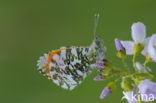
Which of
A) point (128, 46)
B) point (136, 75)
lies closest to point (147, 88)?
point (136, 75)

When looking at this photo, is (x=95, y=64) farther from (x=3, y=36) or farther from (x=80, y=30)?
(x=3, y=36)

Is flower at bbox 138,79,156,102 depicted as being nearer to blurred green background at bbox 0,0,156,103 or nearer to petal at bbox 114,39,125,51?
petal at bbox 114,39,125,51

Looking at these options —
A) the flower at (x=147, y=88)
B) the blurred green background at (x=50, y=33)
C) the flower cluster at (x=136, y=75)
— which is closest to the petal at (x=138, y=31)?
the flower cluster at (x=136, y=75)

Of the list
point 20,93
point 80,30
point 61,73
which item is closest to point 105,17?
point 80,30

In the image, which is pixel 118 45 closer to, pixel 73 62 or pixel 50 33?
pixel 73 62

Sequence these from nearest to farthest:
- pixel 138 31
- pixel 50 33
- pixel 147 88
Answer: pixel 147 88 → pixel 138 31 → pixel 50 33

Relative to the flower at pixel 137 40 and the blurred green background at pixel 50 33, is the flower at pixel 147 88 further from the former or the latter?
the blurred green background at pixel 50 33

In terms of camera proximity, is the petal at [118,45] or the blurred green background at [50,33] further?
the blurred green background at [50,33]
